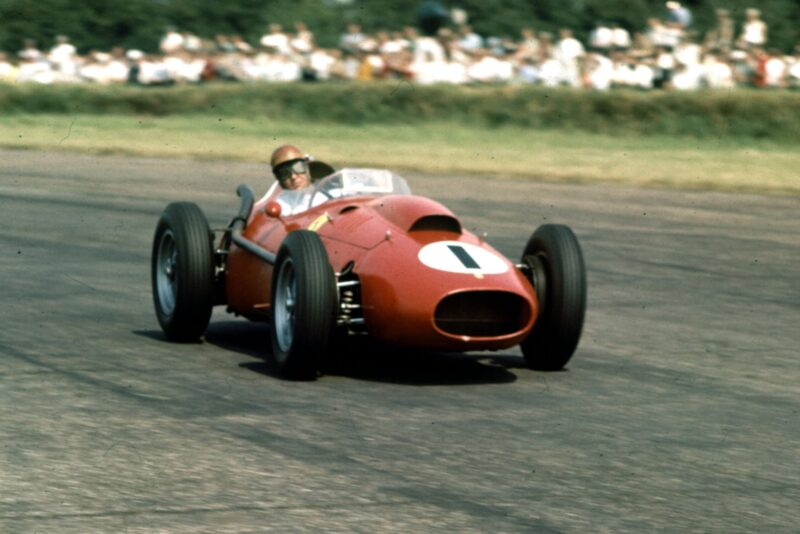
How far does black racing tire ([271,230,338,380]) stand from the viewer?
726 centimetres

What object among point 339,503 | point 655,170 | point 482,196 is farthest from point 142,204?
point 339,503

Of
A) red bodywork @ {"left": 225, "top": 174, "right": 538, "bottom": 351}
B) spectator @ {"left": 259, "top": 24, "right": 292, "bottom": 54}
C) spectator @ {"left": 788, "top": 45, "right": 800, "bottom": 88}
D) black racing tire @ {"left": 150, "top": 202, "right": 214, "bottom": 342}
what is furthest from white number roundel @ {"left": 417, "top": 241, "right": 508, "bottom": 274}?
spectator @ {"left": 259, "top": 24, "right": 292, "bottom": 54}

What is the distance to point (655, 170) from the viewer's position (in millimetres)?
21875

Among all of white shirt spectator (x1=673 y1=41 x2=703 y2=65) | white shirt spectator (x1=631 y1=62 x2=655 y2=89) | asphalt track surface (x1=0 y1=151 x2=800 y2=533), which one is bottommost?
asphalt track surface (x1=0 y1=151 x2=800 y2=533)

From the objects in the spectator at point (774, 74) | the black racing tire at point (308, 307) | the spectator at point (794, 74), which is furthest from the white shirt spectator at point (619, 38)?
the black racing tire at point (308, 307)

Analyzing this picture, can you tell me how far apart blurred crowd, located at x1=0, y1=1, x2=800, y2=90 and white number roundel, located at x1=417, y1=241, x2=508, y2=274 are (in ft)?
61.9

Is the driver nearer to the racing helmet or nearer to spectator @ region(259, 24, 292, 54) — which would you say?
the racing helmet

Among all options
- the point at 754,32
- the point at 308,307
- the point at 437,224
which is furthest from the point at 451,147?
the point at 308,307

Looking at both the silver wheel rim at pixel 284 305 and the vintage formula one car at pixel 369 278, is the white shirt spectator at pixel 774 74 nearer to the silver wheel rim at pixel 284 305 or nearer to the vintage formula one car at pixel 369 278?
the vintage formula one car at pixel 369 278

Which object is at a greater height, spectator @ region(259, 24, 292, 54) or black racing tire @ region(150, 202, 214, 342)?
spectator @ region(259, 24, 292, 54)

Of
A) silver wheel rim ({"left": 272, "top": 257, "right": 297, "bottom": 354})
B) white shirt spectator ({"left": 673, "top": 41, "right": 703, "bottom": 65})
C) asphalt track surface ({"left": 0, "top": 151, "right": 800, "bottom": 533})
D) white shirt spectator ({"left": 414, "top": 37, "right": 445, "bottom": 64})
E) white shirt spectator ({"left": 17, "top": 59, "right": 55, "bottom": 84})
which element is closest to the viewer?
asphalt track surface ({"left": 0, "top": 151, "right": 800, "bottom": 533})

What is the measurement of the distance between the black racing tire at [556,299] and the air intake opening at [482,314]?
354mm

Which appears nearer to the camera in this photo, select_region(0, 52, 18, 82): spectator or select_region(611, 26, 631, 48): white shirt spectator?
select_region(611, 26, 631, 48): white shirt spectator

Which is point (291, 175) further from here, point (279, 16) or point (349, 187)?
point (279, 16)
